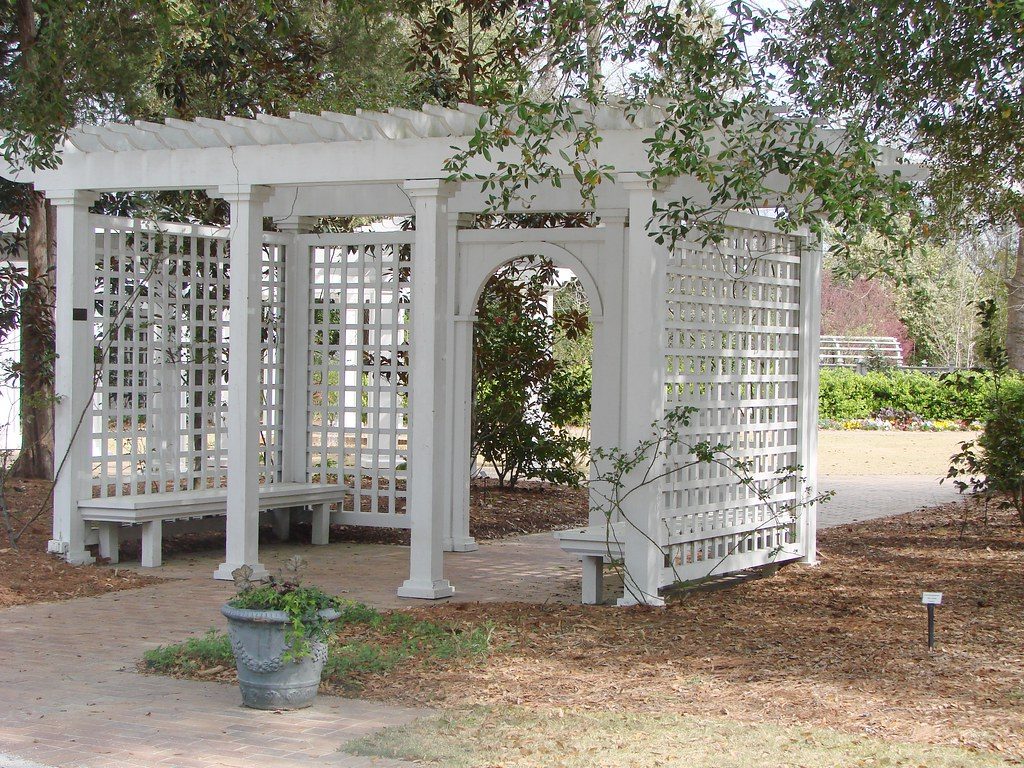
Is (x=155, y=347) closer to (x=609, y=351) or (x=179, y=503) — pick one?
(x=179, y=503)

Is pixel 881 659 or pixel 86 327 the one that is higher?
pixel 86 327

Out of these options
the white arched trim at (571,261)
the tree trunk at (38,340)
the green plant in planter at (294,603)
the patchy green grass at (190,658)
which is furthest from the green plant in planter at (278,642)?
the tree trunk at (38,340)

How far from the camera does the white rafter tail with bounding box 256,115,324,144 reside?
27.7ft

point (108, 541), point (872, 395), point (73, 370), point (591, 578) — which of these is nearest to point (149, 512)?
point (108, 541)

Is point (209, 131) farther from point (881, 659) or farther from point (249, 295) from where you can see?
point (881, 659)

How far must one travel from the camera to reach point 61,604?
808cm

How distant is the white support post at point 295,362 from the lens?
37.0 ft

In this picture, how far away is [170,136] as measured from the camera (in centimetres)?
891

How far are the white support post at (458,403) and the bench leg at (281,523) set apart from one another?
57.2 inches

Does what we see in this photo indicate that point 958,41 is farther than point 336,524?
No

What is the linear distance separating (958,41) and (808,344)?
2.40 metres

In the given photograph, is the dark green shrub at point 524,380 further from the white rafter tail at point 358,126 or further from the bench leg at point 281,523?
the white rafter tail at point 358,126

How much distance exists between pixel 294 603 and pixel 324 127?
12.8ft

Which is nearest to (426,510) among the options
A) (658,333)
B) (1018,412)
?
(658,333)
